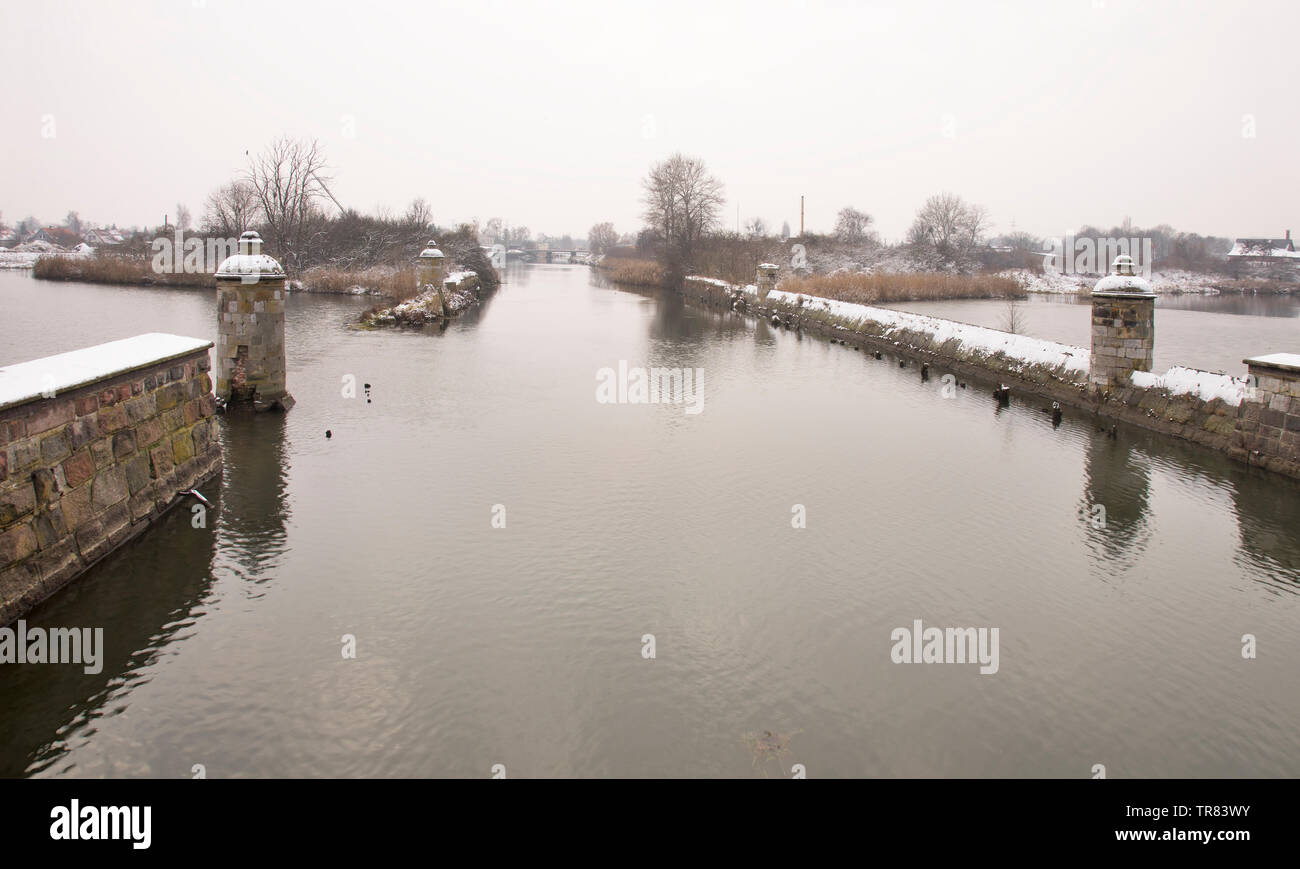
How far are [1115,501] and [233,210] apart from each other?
84.1 metres

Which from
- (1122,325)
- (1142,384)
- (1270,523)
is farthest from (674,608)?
(1122,325)

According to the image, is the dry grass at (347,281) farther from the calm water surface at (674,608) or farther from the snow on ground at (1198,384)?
the snow on ground at (1198,384)

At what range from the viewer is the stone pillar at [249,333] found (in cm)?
1658

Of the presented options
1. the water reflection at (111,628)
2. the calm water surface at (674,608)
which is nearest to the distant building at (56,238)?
the calm water surface at (674,608)

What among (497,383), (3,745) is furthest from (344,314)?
(3,745)

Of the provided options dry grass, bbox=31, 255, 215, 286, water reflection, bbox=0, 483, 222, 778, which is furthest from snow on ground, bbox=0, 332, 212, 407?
dry grass, bbox=31, 255, 215, 286

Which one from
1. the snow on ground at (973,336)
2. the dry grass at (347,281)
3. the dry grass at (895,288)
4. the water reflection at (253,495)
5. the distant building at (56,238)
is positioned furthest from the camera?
the distant building at (56,238)

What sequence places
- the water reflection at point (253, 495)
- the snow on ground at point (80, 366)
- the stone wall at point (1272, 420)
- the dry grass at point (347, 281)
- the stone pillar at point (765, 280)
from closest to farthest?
the snow on ground at point (80, 366) → the water reflection at point (253, 495) → the stone wall at point (1272, 420) → the stone pillar at point (765, 280) → the dry grass at point (347, 281)

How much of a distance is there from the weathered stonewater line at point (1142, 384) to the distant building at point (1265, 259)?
96551mm

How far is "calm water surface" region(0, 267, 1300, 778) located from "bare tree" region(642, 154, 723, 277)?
182 ft

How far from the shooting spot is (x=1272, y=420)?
14117mm

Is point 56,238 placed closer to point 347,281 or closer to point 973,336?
point 347,281
